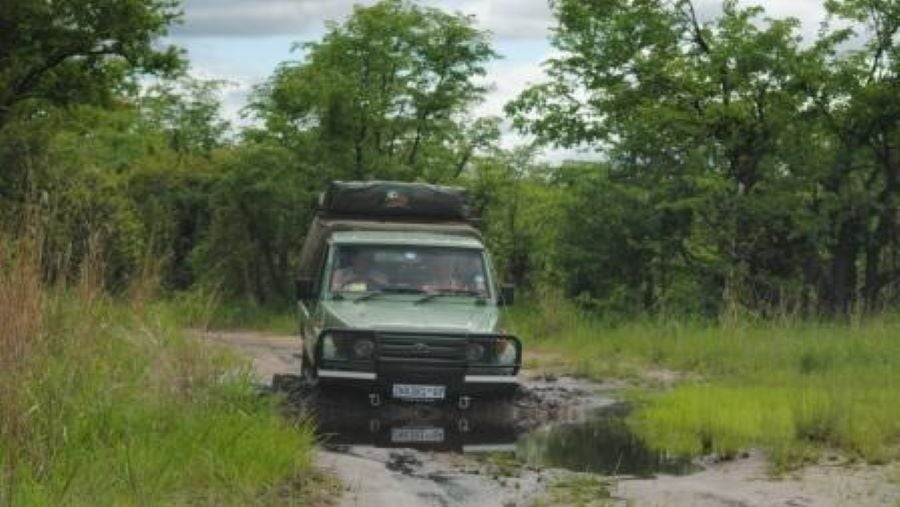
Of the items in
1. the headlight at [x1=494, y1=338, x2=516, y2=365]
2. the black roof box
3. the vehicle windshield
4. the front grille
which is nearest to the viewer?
the front grille

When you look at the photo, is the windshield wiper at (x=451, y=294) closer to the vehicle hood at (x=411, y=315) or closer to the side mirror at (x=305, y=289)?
the vehicle hood at (x=411, y=315)

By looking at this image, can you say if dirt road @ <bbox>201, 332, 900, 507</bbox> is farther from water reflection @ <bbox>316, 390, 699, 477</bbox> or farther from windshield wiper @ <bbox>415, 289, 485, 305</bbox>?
windshield wiper @ <bbox>415, 289, 485, 305</bbox>

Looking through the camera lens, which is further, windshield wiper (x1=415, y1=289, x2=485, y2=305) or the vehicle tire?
windshield wiper (x1=415, y1=289, x2=485, y2=305)

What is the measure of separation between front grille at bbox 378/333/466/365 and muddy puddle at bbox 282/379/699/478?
0.59m

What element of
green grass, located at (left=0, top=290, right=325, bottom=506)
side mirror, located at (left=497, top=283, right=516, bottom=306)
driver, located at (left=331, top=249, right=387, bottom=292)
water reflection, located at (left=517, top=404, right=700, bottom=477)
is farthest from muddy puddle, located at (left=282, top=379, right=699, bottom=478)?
green grass, located at (left=0, top=290, right=325, bottom=506)

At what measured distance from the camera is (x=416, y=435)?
10.5 m

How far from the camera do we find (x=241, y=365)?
9922mm

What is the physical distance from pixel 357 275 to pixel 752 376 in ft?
15.9

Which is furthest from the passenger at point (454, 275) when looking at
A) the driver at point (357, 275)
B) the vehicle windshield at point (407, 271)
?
the driver at point (357, 275)

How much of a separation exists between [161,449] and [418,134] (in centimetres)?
2084

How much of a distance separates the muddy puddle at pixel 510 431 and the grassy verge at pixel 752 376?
43 centimetres

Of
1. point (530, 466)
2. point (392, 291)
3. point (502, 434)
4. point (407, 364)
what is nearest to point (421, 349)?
point (407, 364)

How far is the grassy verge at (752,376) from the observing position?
10.1m

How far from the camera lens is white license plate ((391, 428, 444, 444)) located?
10.3 metres
